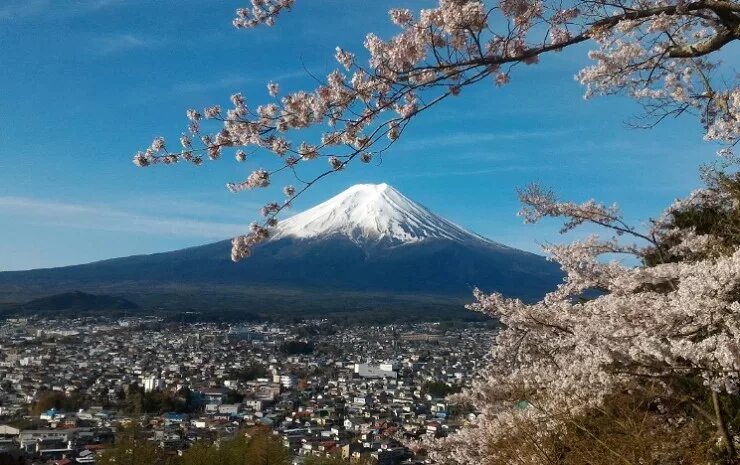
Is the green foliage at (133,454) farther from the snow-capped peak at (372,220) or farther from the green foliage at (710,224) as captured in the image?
the snow-capped peak at (372,220)

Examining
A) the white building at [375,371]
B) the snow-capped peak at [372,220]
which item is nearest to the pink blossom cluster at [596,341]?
the white building at [375,371]

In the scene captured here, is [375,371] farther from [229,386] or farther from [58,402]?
[58,402]

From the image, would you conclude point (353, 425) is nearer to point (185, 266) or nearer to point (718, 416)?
point (718, 416)

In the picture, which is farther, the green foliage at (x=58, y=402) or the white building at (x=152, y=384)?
the white building at (x=152, y=384)

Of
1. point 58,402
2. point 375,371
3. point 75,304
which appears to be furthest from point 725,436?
point 75,304

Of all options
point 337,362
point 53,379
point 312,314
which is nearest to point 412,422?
point 53,379

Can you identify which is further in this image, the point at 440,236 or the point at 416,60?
the point at 440,236
